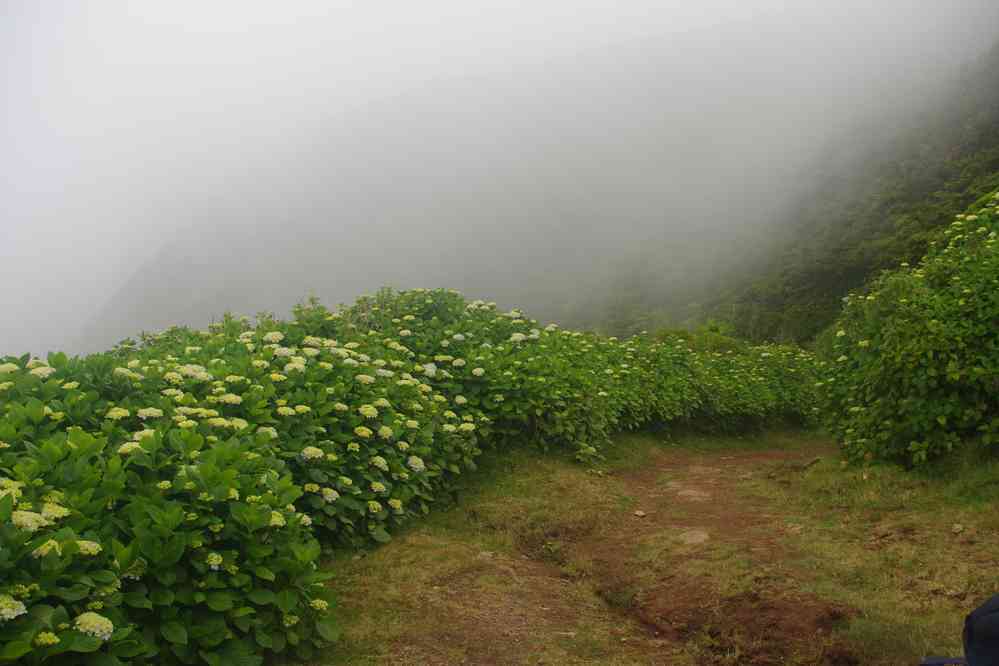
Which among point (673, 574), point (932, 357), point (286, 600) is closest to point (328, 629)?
point (286, 600)

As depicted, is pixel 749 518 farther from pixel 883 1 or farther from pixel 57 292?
pixel 57 292

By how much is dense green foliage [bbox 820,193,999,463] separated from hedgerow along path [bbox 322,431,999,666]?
368 millimetres

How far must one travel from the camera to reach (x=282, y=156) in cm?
13162

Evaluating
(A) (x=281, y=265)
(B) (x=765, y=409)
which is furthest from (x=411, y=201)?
(B) (x=765, y=409)

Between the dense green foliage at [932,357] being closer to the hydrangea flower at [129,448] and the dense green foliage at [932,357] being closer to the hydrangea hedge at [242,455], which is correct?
the hydrangea hedge at [242,455]

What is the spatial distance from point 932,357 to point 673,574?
9.69 feet

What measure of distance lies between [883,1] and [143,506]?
261 feet

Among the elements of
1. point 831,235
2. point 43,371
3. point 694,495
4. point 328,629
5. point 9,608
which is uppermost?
point 831,235

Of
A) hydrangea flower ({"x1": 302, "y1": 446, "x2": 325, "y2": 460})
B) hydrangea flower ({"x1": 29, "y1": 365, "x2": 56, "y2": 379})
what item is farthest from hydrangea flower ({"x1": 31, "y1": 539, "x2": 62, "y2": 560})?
hydrangea flower ({"x1": 29, "y1": 365, "x2": 56, "y2": 379})

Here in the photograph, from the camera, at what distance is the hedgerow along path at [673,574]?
387 centimetres

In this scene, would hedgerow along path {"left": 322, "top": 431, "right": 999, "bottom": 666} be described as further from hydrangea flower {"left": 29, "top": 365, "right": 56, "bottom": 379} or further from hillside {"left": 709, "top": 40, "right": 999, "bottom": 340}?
hillside {"left": 709, "top": 40, "right": 999, "bottom": 340}

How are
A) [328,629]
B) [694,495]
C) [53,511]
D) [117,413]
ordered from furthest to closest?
[694,495]
[117,413]
[328,629]
[53,511]

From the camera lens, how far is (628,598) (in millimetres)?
4754

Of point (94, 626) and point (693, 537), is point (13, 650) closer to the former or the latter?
point (94, 626)
